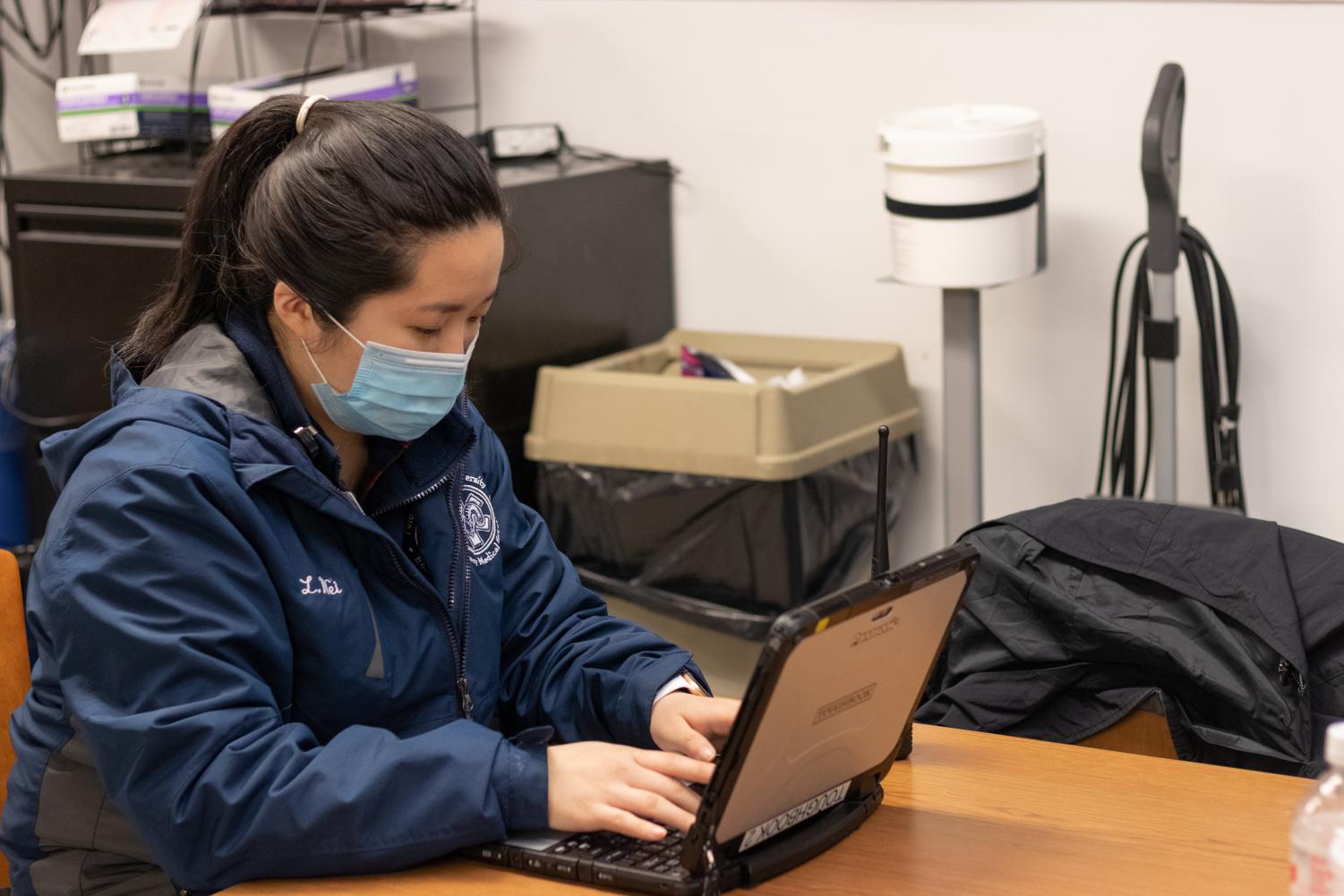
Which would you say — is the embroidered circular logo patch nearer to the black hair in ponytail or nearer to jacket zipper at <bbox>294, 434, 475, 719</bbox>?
jacket zipper at <bbox>294, 434, 475, 719</bbox>

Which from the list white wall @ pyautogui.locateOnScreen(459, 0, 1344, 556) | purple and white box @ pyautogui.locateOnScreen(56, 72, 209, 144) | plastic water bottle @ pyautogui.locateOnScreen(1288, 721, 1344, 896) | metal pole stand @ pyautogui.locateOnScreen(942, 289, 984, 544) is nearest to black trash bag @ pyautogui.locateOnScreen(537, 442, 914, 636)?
metal pole stand @ pyautogui.locateOnScreen(942, 289, 984, 544)

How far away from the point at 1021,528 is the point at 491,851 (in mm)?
759

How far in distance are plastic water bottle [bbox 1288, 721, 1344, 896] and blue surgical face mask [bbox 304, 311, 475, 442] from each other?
2.49 feet

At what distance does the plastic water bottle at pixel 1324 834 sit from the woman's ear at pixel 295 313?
0.85m

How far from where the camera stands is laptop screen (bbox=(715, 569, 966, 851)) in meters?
1.00

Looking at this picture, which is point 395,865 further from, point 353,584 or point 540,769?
point 353,584

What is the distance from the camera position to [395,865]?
110 centimetres

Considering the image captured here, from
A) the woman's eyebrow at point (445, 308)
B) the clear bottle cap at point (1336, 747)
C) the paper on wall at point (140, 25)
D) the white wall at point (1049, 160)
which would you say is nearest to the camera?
the clear bottle cap at point (1336, 747)

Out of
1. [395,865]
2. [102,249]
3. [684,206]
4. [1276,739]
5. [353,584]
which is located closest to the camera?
[395,865]

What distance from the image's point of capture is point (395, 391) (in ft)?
4.30

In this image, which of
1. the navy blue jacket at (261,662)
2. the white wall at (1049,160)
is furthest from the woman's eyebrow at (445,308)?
the white wall at (1049,160)

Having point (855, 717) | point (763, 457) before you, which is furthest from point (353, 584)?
point (763, 457)

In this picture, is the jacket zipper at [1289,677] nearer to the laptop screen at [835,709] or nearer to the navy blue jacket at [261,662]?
the laptop screen at [835,709]

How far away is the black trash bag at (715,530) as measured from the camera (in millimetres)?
2451
